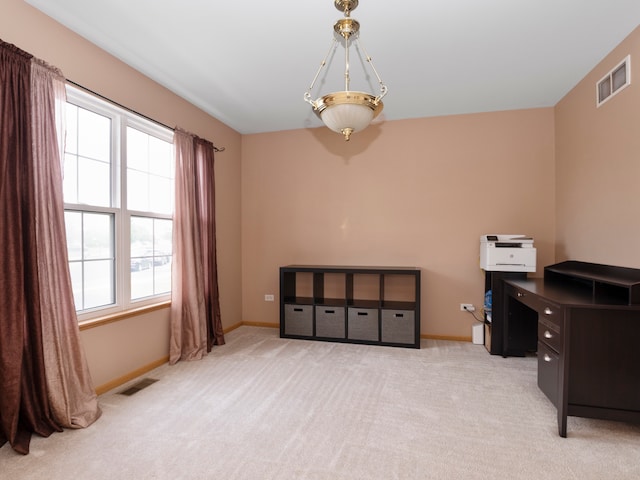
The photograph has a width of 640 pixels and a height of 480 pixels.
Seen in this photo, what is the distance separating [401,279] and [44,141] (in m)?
3.66

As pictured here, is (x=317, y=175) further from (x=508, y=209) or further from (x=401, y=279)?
(x=508, y=209)

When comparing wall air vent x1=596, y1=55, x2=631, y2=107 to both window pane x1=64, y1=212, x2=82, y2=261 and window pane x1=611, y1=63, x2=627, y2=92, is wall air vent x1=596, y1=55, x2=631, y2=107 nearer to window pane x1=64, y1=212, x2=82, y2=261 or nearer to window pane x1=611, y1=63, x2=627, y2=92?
window pane x1=611, y1=63, x2=627, y2=92

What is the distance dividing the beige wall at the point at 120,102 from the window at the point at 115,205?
0.15 metres

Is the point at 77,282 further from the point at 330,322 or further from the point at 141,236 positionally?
the point at 330,322

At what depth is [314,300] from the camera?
13.9ft

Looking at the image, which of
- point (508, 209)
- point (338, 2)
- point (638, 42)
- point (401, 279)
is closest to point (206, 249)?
point (401, 279)

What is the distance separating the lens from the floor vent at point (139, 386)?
2699 mm

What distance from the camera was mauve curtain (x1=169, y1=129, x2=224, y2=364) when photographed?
11.0 feet

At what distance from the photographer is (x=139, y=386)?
2.81m

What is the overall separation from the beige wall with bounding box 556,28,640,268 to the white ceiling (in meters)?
0.22

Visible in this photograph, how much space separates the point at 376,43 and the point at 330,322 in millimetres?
2936

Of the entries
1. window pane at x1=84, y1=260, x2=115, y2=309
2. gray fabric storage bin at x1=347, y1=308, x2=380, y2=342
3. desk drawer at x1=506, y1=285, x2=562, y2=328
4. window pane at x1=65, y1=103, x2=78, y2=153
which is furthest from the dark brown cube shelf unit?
window pane at x1=65, y1=103, x2=78, y2=153

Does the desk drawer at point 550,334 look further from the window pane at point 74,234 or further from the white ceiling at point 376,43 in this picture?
the window pane at point 74,234

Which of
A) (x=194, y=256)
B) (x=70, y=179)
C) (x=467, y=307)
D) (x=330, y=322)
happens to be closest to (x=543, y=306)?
(x=467, y=307)
